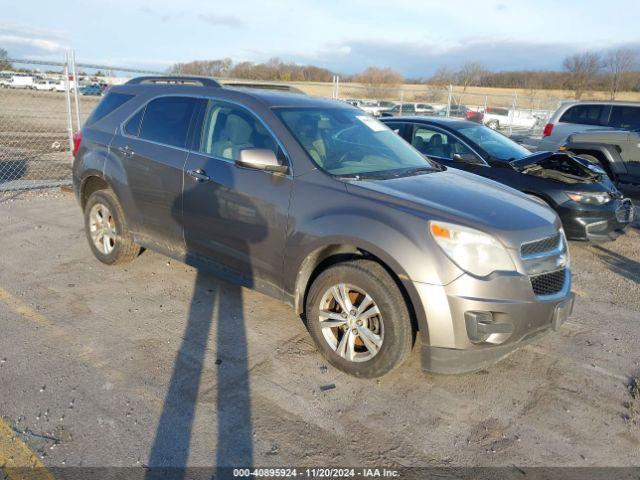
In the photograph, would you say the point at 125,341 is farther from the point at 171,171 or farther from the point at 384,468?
the point at 384,468

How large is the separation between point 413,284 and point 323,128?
1.71 metres

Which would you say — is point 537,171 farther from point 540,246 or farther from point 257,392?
point 257,392

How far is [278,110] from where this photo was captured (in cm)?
404

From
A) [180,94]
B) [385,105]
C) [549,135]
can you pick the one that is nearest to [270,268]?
[180,94]

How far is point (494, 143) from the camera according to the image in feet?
23.6

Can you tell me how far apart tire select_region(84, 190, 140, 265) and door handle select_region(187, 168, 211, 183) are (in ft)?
4.08

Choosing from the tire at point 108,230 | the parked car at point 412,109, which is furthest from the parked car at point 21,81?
the parked car at point 412,109

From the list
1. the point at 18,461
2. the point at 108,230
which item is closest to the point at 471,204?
the point at 18,461

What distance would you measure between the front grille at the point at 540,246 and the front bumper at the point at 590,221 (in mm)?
2892

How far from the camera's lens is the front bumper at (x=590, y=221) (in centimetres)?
614

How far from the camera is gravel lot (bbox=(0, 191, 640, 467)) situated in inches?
110

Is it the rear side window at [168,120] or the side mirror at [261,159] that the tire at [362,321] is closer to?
the side mirror at [261,159]

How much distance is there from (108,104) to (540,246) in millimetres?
4342

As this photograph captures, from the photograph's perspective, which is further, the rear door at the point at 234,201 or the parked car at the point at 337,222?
the rear door at the point at 234,201
